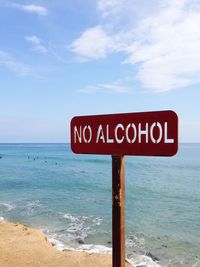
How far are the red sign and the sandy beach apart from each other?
287 inches

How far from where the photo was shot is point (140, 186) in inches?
1401

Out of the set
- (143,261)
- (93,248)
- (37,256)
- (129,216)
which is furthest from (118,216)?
(129,216)

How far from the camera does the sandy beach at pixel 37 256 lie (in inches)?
377

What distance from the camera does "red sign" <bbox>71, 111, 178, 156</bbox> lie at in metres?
2.70

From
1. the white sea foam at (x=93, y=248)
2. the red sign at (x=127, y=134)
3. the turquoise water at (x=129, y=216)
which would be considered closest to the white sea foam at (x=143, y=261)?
the turquoise water at (x=129, y=216)

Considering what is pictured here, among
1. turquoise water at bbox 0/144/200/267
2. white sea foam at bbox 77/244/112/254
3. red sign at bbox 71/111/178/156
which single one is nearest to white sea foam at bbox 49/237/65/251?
turquoise water at bbox 0/144/200/267

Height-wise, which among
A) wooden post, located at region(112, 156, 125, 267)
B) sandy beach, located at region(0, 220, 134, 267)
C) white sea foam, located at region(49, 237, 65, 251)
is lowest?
white sea foam, located at region(49, 237, 65, 251)

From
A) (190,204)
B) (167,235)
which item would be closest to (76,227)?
(167,235)

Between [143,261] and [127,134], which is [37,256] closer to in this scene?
[143,261]

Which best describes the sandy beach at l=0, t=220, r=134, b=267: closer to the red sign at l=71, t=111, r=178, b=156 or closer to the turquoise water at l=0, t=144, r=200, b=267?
the turquoise water at l=0, t=144, r=200, b=267

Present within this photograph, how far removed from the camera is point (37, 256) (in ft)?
33.0

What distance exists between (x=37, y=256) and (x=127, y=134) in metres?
8.28

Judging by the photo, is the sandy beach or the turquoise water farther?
the turquoise water

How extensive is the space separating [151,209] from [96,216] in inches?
183
